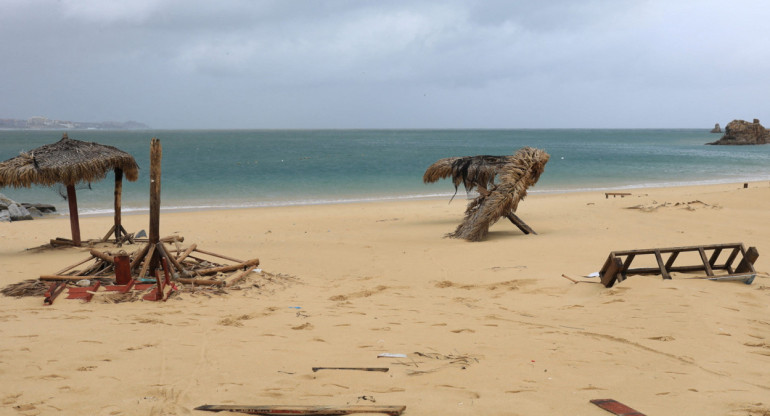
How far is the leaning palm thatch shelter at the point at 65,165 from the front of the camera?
32.0 ft

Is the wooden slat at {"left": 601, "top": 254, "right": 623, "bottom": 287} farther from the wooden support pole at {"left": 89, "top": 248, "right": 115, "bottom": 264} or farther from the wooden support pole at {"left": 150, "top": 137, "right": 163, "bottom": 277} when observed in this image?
the wooden support pole at {"left": 89, "top": 248, "right": 115, "bottom": 264}

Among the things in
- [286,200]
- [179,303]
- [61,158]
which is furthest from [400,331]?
[286,200]

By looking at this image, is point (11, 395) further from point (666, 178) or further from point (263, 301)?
point (666, 178)

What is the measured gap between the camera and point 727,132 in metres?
76.8

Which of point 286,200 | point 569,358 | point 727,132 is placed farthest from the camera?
point 727,132

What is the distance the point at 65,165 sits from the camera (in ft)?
32.6

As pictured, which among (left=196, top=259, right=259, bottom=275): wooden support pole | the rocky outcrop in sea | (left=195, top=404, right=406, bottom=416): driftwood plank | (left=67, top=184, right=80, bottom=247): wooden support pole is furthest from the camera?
the rocky outcrop in sea

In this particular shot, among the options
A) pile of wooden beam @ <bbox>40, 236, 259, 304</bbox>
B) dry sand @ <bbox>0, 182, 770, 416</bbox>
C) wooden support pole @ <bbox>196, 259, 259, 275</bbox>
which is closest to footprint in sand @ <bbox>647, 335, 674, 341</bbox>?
dry sand @ <bbox>0, 182, 770, 416</bbox>

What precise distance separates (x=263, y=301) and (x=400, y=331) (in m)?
2.12

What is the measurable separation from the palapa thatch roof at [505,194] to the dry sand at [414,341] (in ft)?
4.24

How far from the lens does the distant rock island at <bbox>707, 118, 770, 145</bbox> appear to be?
2968 inches

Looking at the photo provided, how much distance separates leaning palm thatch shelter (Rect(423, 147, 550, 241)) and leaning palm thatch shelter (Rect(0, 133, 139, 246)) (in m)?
6.55

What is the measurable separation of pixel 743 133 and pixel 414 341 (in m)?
85.7

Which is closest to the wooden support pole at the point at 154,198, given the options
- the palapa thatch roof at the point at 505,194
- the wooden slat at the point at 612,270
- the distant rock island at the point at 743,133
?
the wooden slat at the point at 612,270
